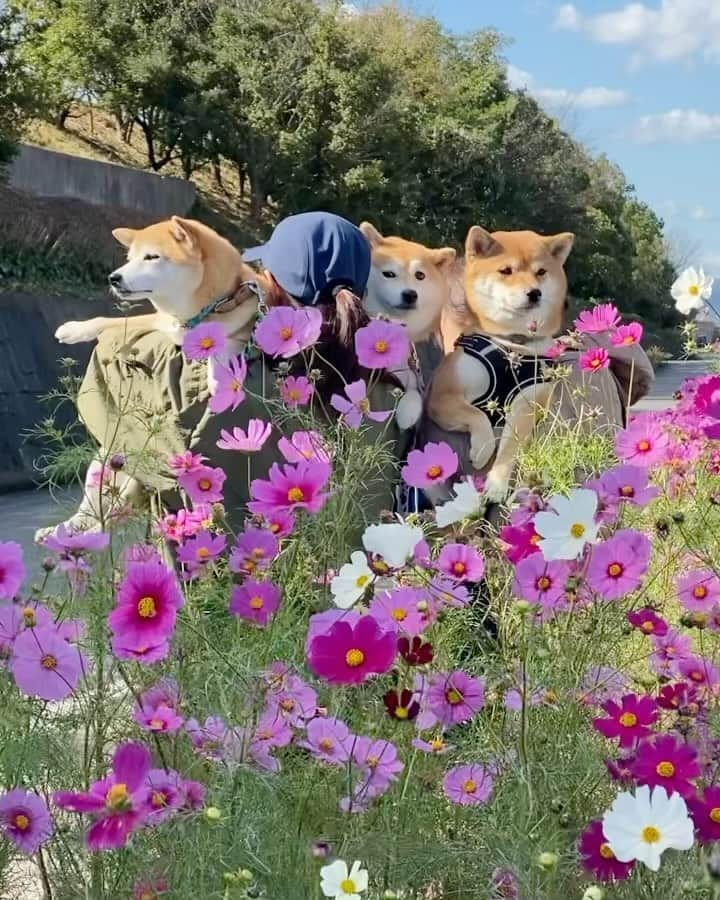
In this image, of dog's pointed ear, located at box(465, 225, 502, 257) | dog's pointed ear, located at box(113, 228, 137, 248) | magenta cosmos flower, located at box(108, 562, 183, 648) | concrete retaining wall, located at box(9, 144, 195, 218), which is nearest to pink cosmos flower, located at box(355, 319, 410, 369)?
magenta cosmos flower, located at box(108, 562, 183, 648)

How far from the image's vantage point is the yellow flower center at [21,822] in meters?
1.44

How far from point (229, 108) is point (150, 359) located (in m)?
22.2

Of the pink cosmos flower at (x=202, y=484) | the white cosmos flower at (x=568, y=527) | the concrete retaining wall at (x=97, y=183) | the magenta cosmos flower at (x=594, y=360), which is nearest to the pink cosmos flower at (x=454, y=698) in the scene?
the white cosmos flower at (x=568, y=527)

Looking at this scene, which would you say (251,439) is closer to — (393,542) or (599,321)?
(393,542)

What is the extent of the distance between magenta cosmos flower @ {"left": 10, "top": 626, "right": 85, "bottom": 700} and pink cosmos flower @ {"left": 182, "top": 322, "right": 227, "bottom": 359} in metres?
0.63

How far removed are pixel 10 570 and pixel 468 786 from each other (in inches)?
26.6

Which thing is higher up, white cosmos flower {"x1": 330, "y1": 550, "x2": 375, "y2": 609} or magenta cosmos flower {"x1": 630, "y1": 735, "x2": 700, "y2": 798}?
white cosmos flower {"x1": 330, "y1": 550, "x2": 375, "y2": 609}

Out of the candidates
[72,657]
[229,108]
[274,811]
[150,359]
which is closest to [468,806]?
[274,811]

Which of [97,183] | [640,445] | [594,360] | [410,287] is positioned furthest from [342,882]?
[97,183]

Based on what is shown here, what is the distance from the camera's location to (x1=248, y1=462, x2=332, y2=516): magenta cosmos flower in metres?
1.71

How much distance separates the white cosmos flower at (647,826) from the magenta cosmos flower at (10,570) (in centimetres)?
82

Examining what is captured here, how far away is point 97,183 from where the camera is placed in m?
19.7

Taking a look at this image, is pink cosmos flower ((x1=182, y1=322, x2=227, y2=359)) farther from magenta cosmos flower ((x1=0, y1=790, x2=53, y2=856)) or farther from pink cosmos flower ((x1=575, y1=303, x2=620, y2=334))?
pink cosmos flower ((x1=575, y1=303, x2=620, y2=334))

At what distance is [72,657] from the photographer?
147cm
